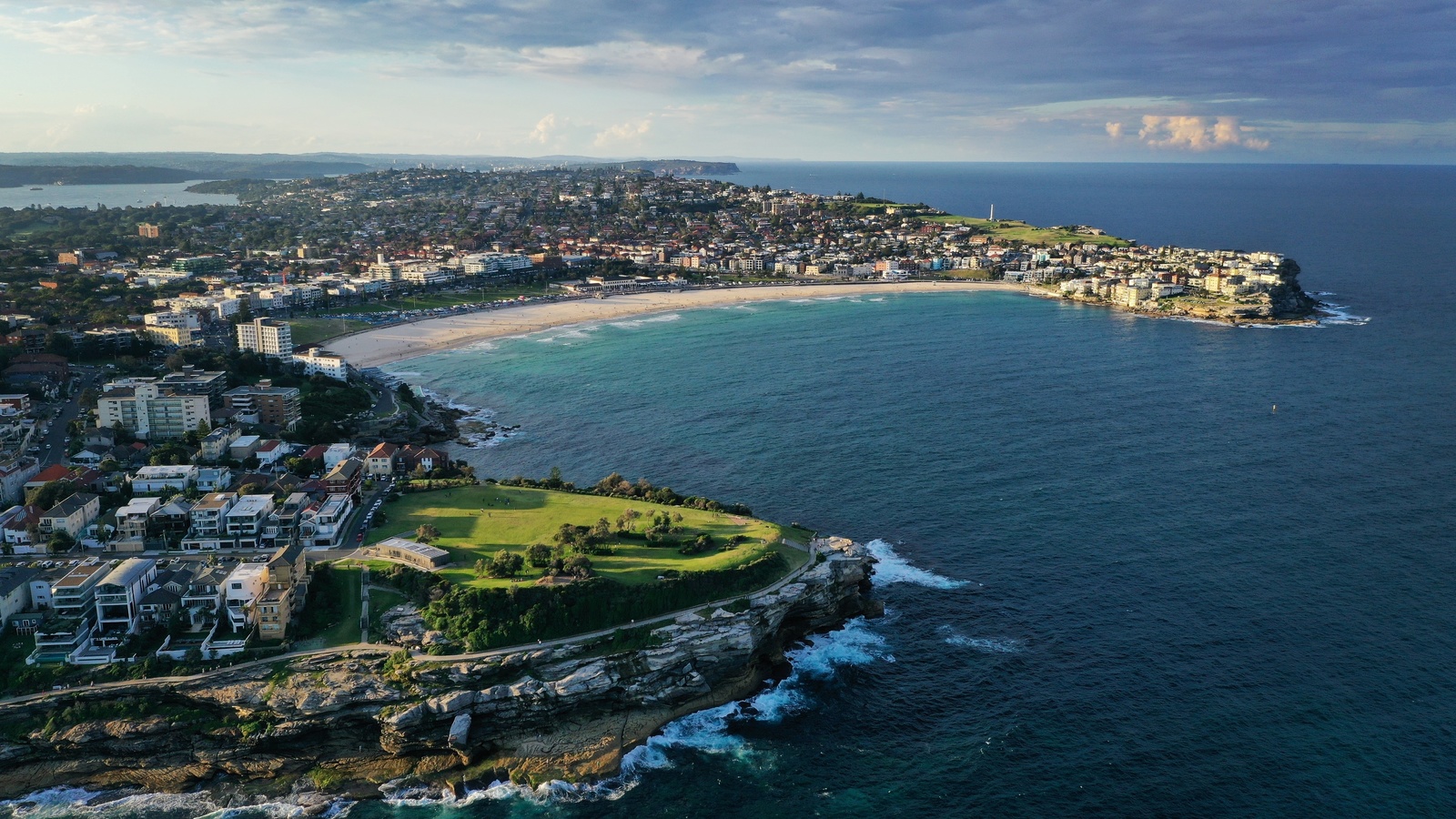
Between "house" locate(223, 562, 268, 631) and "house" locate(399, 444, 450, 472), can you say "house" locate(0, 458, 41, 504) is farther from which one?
"house" locate(223, 562, 268, 631)

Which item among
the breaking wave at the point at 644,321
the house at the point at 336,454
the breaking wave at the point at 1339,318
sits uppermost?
the breaking wave at the point at 1339,318

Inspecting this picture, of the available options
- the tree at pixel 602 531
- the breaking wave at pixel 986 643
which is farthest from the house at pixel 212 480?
the breaking wave at pixel 986 643

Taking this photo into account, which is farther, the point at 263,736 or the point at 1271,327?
the point at 1271,327

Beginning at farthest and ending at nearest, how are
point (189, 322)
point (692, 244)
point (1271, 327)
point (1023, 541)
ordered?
point (692, 244) < point (1271, 327) < point (189, 322) < point (1023, 541)

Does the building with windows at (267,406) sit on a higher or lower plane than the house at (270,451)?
higher

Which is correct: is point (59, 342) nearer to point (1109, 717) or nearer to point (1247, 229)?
point (1109, 717)

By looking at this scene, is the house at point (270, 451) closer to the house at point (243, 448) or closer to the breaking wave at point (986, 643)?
the house at point (243, 448)

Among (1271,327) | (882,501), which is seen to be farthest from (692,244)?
(882,501)
